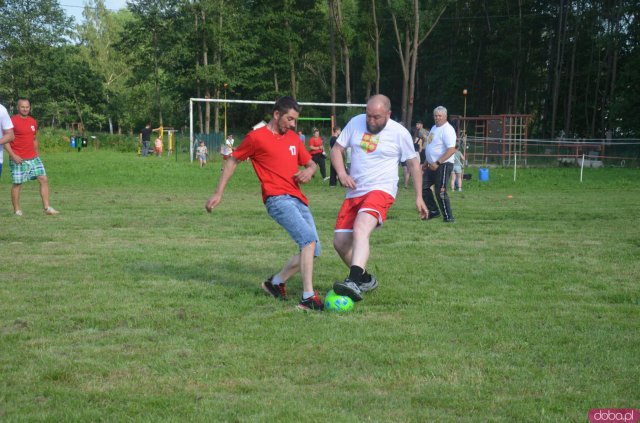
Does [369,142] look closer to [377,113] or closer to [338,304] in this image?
[377,113]

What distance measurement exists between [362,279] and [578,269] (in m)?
2.79

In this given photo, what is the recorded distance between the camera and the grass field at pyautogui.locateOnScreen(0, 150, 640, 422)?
173 inches

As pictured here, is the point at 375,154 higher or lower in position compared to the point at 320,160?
higher

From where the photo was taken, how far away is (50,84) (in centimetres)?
7181

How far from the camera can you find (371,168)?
7395 mm

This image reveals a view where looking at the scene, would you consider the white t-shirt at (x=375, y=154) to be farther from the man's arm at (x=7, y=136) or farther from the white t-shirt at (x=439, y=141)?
the man's arm at (x=7, y=136)

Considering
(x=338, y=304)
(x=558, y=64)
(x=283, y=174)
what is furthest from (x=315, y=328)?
(x=558, y=64)

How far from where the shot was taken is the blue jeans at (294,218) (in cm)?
704

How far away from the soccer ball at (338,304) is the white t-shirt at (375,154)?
1.14m

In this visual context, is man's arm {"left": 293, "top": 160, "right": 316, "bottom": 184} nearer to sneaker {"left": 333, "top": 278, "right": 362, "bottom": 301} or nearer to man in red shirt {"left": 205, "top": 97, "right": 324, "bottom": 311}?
man in red shirt {"left": 205, "top": 97, "right": 324, "bottom": 311}

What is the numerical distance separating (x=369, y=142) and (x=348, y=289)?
4.90 feet

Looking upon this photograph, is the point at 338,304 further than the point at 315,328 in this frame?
Yes

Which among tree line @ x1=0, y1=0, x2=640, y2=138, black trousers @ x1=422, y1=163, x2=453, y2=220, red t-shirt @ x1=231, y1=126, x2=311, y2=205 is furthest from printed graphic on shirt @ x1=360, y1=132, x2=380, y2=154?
tree line @ x1=0, y1=0, x2=640, y2=138

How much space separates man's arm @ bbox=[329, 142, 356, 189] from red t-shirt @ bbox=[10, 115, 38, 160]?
8265 millimetres
